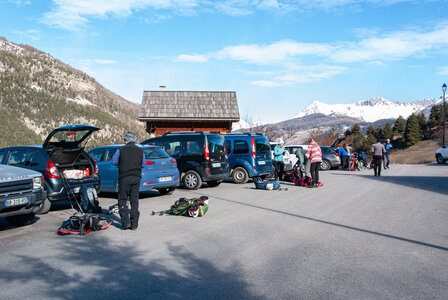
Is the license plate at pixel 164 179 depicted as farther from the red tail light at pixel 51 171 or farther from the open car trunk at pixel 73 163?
the red tail light at pixel 51 171

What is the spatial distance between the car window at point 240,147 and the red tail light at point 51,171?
810cm

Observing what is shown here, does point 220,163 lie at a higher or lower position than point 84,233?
higher

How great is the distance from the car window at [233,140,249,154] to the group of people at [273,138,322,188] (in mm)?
2295

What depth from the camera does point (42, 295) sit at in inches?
168

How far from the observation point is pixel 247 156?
52.3ft

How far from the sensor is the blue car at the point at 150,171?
37.4ft

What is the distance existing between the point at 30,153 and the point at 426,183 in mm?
14544

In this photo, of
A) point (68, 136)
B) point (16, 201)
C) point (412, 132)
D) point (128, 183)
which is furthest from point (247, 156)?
point (412, 132)

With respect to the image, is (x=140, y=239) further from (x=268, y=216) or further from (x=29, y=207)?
(x=268, y=216)

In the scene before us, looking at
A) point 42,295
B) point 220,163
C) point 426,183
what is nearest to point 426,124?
point 426,183

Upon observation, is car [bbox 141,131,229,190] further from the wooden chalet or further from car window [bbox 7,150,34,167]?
the wooden chalet

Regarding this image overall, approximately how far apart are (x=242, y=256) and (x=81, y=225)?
3255 mm

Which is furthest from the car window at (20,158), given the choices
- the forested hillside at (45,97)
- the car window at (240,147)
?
the forested hillside at (45,97)

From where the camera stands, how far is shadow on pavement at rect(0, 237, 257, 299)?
430 centimetres
